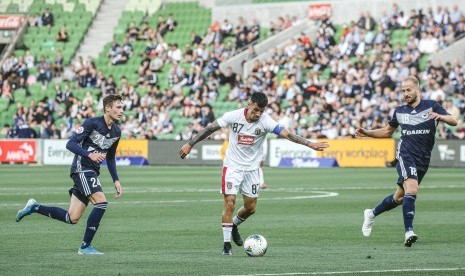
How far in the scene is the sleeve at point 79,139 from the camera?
14.1 m

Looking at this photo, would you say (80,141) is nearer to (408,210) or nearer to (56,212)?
(56,212)

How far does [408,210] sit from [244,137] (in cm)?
275

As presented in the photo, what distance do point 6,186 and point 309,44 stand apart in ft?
73.5

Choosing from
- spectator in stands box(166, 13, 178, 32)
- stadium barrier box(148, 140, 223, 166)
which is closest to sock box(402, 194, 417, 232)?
stadium barrier box(148, 140, 223, 166)

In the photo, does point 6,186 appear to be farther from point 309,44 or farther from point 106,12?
point 106,12

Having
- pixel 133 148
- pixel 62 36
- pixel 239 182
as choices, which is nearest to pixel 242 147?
pixel 239 182

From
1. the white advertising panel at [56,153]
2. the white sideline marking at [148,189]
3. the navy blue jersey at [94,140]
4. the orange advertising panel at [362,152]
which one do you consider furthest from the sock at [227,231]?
the white advertising panel at [56,153]

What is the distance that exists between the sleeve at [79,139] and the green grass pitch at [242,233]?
52.3 inches

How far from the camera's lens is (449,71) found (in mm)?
43438

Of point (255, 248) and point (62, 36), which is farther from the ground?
point (62, 36)

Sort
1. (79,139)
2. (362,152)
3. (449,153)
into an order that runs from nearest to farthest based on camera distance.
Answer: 1. (79,139)
2. (449,153)
3. (362,152)

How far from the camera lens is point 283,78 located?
5000 centimetres

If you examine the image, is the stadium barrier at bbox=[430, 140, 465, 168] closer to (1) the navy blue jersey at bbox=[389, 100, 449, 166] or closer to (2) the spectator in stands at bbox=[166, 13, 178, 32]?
(2) the spectator in stands at bbox=[166, 13, 178, 32]

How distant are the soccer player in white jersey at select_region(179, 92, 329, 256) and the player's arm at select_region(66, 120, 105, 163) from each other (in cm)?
109
